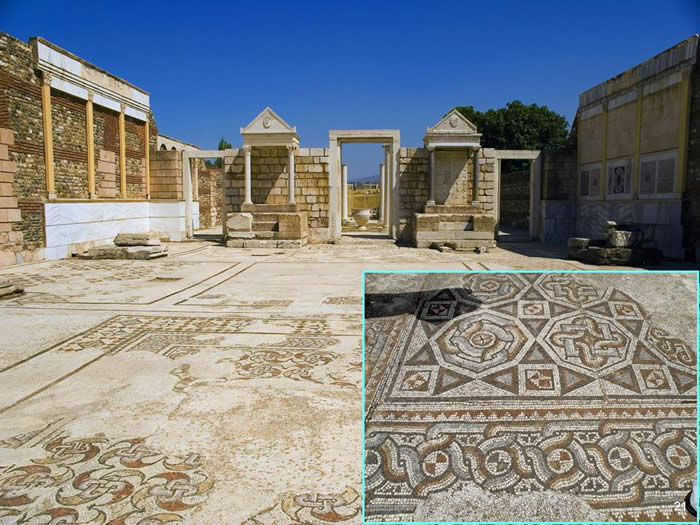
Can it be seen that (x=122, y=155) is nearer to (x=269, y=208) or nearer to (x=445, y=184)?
(x=269, y=208)

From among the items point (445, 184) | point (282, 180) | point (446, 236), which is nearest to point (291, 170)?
point (282, 180)

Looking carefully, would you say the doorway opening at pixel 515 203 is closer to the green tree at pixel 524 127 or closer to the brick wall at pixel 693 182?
the brick wall at pixel 693 182

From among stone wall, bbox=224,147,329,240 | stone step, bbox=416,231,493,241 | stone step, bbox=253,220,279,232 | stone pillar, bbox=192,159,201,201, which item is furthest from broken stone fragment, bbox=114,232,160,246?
stone pillar, bbox=192,159,201,201

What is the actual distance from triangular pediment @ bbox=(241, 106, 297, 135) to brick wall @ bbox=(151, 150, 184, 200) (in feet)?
11.9

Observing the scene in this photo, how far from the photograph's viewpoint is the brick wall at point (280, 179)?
624 inches

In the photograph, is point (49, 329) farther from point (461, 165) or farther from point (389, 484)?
point (461, 165)

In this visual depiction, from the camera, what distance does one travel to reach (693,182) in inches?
416

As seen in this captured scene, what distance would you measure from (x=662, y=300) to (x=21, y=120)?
41.0 feet

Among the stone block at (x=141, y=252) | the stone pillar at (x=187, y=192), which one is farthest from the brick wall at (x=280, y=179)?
the stone block at (x=141, y=252)

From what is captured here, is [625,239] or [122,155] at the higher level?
[122,155]

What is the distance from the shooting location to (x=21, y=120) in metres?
11.1

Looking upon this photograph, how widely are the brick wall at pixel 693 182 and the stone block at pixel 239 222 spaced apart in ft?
33.8

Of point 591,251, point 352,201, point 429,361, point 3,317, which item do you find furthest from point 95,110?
point 352,201

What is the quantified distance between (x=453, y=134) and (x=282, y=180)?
5.11m
